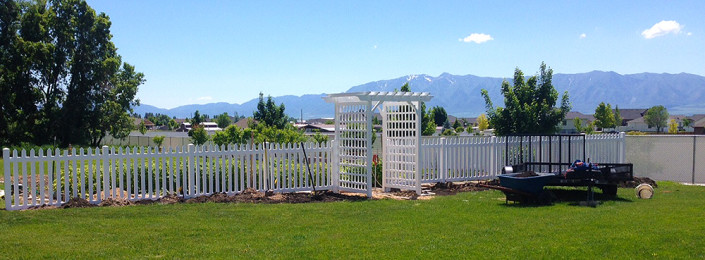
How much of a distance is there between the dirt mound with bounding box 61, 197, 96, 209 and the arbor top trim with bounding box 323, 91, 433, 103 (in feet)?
18.1

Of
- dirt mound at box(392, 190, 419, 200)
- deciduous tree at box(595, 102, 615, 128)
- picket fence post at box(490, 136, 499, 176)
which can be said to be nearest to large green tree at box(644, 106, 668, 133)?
deciduous tree at box(595, 102, 615, 128)

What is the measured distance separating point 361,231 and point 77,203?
201 inches

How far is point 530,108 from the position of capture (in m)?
20.2

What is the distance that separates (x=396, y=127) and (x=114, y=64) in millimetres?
27288

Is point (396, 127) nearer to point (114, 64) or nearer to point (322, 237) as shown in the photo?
point (322, 237)

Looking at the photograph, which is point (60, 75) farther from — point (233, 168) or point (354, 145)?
point (354, 145)

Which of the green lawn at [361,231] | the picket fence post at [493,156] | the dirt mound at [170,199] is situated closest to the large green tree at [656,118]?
the picket fence post at [493,156]

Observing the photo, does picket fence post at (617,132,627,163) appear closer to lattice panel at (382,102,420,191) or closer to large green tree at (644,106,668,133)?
lattice panel at (382,102,420,191)

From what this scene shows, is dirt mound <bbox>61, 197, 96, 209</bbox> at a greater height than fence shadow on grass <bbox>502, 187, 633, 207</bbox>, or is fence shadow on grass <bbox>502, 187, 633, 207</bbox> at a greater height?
dirt mound <bbox>61, 197, 96, 209</bbox>

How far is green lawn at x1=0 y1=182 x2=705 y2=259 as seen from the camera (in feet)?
19.9

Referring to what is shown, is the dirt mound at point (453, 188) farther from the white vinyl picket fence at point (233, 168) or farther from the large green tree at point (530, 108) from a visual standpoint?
the large green tree at point (530, 108)

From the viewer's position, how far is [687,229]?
7035mm

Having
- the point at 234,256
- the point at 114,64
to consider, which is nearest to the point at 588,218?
the point at 234,256

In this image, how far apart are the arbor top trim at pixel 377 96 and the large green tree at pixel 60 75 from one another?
26.4m
